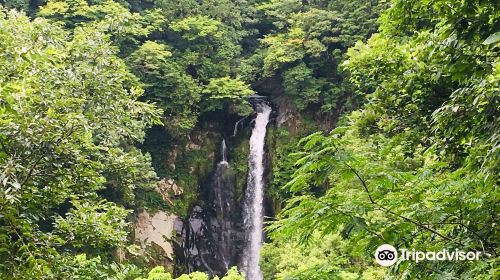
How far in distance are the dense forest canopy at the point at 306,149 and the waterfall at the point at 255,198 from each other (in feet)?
2.44

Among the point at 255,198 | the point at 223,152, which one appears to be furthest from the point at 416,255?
the point at 223,152

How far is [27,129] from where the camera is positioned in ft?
16.9

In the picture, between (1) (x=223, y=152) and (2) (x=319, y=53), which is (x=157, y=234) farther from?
(2) (x=319, y=53)

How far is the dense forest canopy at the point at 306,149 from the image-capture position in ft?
8.70

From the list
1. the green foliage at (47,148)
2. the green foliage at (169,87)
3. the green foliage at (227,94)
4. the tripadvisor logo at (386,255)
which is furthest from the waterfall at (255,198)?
the tripadvisor logo at (386,255)

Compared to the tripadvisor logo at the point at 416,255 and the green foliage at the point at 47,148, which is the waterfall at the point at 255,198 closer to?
the green foliage at the point at 47,148

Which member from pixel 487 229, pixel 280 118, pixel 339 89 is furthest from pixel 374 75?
pixel 280 118

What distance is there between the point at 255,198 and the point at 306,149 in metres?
15.9

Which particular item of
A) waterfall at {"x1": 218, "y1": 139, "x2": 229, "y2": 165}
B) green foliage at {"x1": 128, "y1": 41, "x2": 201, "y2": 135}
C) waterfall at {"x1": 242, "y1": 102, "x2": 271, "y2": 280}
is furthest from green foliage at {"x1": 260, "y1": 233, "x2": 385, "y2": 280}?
green foliage at {"x1": 128, "y1": 41, "x2": 201, "y2": 135}

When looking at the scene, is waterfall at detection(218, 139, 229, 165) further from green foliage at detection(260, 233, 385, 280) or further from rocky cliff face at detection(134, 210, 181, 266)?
green foliage at detection(260, 233, 385, 280)

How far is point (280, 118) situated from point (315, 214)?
18.4 meters

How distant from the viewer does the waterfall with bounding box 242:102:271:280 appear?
56.8 ft

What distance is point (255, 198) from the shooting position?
1872 cm

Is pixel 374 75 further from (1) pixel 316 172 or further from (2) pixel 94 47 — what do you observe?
(2) pixel 94 47
